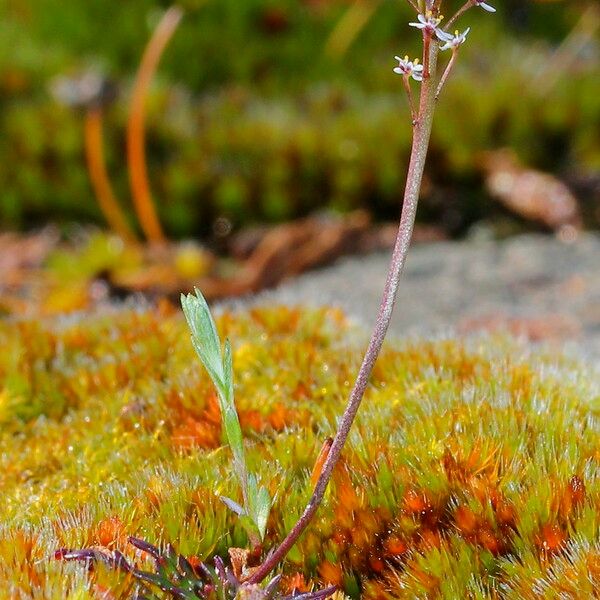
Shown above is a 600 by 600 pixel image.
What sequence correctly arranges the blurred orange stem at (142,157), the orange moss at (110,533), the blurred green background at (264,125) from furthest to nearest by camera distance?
the blurred green background at (264,125), the blurred orange stem at (142,157), the orange moss at (110,533)

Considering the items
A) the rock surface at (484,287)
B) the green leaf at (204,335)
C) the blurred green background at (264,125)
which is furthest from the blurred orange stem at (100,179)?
the green leaf at (204,335)

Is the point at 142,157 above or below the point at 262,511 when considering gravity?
above

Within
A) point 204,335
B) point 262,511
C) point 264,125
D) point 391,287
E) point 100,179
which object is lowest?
point 100,179

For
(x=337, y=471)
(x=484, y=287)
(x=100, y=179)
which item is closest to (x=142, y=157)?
(x=100, y=179)

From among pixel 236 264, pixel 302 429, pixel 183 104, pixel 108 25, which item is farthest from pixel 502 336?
pixel 108 25

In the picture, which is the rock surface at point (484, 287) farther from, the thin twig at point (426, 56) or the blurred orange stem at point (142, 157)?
the thin twig at point (426, 56)

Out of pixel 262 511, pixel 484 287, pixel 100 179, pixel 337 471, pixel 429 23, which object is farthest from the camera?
pixel 100 179

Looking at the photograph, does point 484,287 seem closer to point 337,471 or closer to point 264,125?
point 264,125
